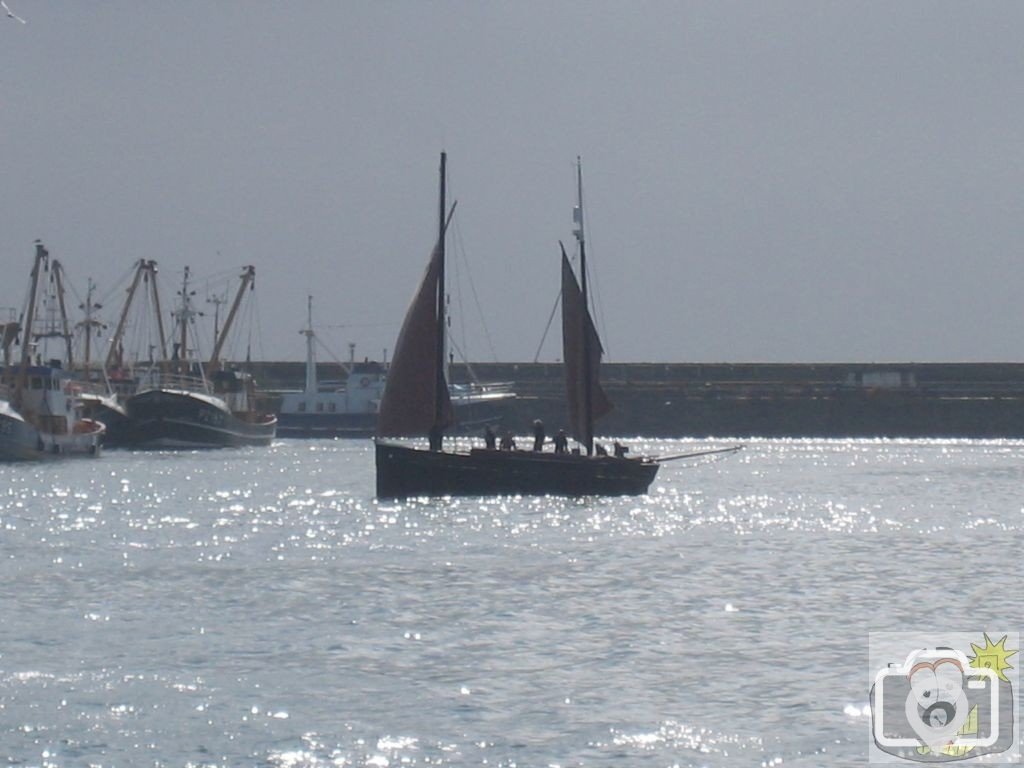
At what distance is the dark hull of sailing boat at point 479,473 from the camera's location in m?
55.9

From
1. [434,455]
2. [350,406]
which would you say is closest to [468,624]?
[434,455]

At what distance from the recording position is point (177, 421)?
389 ft

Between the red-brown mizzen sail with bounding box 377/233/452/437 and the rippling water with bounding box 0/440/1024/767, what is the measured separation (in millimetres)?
2544

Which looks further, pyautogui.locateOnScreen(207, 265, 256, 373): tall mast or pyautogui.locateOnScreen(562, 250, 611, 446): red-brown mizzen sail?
pyautogui.locateOnScreen(207, 265, 256, 373): tall mast

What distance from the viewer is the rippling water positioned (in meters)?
20.2

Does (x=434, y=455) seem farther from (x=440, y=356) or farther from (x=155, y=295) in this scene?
(x=155, y=295)

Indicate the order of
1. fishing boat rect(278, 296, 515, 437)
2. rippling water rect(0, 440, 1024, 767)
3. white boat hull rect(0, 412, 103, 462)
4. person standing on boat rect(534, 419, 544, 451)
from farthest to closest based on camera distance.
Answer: fishing boat rect(278, 296, 515, 437) → white boat hull rect(0, 412, 103, 462) → person standing on boat rect(534, 419, 544, 451) → rippling water rect(0, 440, 1024, 767)

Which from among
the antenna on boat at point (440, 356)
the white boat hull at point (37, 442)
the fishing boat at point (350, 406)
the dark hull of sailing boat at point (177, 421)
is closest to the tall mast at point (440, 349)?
the antenna on boat at point (440, 356)

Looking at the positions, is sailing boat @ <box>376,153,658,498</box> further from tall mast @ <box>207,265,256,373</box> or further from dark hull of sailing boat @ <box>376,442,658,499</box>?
tall mast @ <box>207,265,256,373</box>

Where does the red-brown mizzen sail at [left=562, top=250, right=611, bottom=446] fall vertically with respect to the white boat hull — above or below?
above

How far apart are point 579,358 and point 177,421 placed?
63.8 metres

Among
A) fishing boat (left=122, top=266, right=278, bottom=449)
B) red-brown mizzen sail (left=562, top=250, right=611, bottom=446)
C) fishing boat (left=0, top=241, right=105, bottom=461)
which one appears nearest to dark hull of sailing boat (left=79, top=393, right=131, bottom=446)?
fishing boat (left=122, top=266, right=278, bottom=449)

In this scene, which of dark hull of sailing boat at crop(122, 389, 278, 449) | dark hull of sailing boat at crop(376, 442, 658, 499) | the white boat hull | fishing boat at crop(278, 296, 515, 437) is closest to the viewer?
dark hull of sailing boat at crop(376, 442, 658, 499)

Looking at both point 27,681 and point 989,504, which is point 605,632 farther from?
point 989,504
